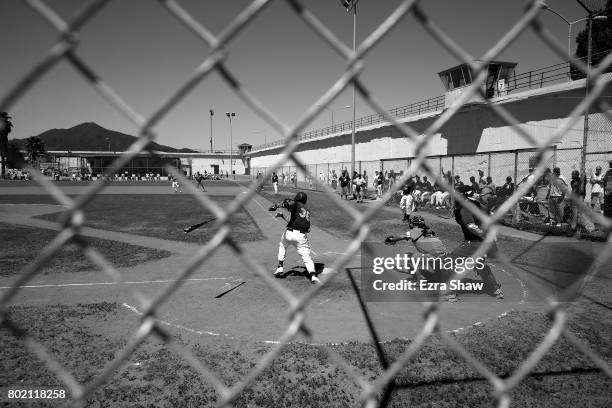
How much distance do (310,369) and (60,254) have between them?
29.2 feet

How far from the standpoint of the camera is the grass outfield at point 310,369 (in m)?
3.47

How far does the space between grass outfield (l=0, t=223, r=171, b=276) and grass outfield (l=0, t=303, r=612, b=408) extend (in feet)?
11.9

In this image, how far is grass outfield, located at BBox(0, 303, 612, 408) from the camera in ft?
11.4

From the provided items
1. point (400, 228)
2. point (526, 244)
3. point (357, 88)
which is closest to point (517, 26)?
point (357, 88)

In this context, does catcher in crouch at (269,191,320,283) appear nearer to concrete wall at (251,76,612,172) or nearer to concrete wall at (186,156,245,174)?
concrete wall at (251,76,612,172)

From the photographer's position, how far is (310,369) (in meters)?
3.98

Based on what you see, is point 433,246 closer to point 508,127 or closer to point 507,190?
point 507,190

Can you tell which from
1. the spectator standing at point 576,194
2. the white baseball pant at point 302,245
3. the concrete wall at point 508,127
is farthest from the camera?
the concrete wall at point 508,127

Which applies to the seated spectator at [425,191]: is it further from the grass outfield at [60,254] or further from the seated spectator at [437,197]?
the grass outfield at [60,254]

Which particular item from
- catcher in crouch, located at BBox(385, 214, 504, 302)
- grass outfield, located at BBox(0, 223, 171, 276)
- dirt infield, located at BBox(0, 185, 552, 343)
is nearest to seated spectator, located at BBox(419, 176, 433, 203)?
dirt infield, located at BBox(0, 185, 552, 343)

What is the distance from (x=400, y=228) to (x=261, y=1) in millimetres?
14048

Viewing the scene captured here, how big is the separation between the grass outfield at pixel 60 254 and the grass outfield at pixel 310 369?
3623 mm

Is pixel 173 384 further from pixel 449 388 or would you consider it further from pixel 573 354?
pixel 573 354

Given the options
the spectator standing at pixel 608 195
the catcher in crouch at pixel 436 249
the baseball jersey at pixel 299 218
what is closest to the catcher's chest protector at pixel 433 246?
the catcher in crouch at pixel 436 249
